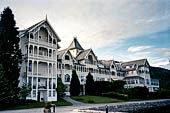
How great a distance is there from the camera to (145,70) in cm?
6669

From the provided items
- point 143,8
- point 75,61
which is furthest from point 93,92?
point 143,8

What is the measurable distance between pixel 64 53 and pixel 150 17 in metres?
39.1

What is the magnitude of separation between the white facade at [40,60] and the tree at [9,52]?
17.5ft

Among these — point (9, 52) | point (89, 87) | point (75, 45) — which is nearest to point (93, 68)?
point (89, 87)

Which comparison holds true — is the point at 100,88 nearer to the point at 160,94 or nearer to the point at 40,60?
the point at 160,94

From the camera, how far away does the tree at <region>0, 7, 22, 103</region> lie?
2661 centimetres

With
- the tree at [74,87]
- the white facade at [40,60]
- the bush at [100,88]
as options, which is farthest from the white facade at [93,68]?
the white facade at [40,60]

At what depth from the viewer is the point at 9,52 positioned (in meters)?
27.7

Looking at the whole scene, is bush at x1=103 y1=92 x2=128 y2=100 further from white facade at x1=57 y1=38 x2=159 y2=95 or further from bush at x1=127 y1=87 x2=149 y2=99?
white facade at x1=57 y1=38 x2=159 y2=95

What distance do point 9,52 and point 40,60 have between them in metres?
8.74

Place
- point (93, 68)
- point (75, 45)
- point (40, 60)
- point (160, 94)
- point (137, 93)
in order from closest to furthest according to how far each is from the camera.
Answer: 1. point (40, 60)
2. point (137, 93)
3. point (93, 68)
4. point (160, 94)
5. point (75, 45)

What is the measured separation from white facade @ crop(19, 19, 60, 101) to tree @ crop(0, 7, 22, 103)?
17.5 feet

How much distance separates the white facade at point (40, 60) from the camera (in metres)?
34.2

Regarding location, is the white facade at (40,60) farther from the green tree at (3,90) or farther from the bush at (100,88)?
the bush at (100,88)
